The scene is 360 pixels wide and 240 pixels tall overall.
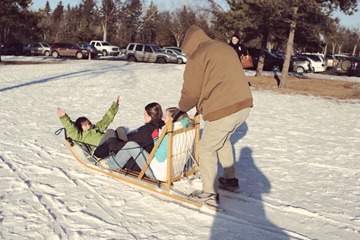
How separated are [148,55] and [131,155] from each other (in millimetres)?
27999

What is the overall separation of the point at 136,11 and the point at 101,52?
2800cm

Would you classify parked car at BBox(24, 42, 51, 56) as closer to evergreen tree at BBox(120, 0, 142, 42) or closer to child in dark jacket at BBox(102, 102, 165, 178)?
evergreen tree at BBox(120, 0, 142, 42)

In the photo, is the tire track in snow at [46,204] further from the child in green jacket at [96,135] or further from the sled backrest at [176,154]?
the sled backrest at [176,154]

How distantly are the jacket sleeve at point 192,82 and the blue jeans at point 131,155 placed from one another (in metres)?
1.02

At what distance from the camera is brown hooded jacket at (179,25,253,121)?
12.6 ft

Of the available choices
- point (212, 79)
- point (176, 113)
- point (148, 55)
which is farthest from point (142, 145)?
point (148, 55)

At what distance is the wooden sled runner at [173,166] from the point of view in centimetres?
437

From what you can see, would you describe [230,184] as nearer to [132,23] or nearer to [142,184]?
[142,184]

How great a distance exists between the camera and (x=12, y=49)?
3925cm

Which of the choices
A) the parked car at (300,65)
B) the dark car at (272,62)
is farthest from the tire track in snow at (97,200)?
the parked car at (300,65)

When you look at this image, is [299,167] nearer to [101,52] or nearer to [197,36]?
[197,36]

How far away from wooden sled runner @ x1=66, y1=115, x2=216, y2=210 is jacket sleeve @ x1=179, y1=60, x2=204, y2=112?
395 millimetres

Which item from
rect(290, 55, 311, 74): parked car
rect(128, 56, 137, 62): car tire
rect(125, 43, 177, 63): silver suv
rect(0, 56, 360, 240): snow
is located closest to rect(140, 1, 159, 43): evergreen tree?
rect(128, 56, 137, 62): car tire

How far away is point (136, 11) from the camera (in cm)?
6944
